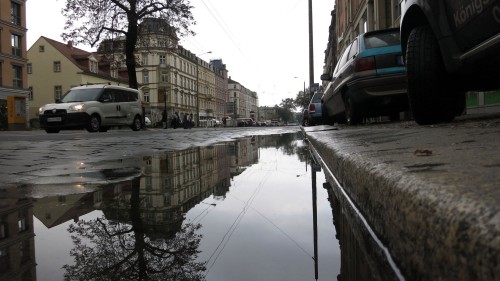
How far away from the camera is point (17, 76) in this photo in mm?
36656

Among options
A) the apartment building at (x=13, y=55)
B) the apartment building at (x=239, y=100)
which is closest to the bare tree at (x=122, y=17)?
the apartment building at (x=13, y=55)

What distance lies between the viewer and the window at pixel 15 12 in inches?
1441

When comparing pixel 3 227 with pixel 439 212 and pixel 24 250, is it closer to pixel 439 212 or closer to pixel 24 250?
A: pixel 24 250

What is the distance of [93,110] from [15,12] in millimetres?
28707

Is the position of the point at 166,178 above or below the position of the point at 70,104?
below

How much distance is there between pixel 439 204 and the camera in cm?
88

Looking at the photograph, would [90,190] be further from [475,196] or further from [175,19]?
[175,19]

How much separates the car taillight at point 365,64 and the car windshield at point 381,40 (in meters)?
0.26

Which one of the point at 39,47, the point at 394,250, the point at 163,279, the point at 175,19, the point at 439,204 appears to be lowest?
the point at 163,279

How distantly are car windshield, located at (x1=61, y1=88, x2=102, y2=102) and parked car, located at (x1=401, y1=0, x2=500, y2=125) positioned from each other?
1330 centimetres

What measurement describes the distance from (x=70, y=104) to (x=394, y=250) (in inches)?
599

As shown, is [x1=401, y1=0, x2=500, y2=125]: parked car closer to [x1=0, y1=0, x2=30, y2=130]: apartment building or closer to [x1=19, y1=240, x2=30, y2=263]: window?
[x1=19, y1=240, x2=30, y2=263]: window

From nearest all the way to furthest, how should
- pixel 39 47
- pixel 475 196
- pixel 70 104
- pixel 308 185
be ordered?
pixel 475 196 < pixel 308 185 < pixel 70 104 < pixel 39 47

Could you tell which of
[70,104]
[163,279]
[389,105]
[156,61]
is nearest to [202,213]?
[163,279]
